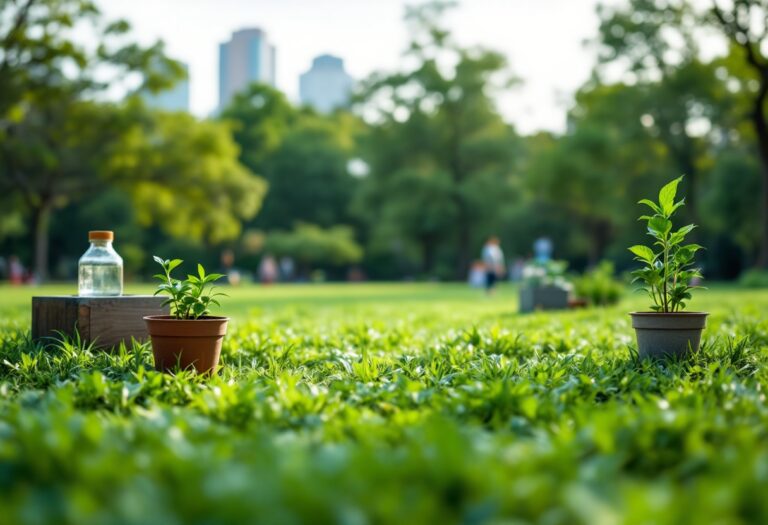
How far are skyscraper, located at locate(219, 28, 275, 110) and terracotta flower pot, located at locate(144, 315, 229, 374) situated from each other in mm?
50666

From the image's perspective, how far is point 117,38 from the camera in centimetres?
2828

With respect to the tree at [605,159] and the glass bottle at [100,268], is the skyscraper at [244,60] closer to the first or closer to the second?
the tree at [605,159]

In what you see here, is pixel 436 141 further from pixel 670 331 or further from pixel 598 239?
pixel 670 331

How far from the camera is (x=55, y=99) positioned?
2712 centimetres

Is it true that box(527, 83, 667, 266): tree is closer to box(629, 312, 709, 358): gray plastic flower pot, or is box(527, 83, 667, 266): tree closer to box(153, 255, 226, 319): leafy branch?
box(629, 312, 709, 358): gray plastic flower pot

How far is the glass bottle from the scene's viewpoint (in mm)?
5520

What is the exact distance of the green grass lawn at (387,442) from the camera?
1.82 metres

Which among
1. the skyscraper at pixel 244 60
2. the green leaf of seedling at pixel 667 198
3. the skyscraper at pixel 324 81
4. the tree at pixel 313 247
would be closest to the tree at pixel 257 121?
the skyscraper at pixel 244 60

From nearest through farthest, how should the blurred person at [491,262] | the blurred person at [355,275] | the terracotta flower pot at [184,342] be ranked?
the terracotta flower pot at [184,342]
the blurred person at [491,262]
the blurred person at [355,275]

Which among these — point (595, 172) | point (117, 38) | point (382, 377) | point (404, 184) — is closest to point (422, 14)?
point (404, 184)

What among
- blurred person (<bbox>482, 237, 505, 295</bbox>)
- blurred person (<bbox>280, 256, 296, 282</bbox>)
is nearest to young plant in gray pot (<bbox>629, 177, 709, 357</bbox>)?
blurred person (<bbox>482, 237, 505, 295</bbox>)

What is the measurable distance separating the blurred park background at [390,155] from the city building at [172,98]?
239 millimetres

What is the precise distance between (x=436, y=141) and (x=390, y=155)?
287 centimetres

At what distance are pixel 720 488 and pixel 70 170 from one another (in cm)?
3414
